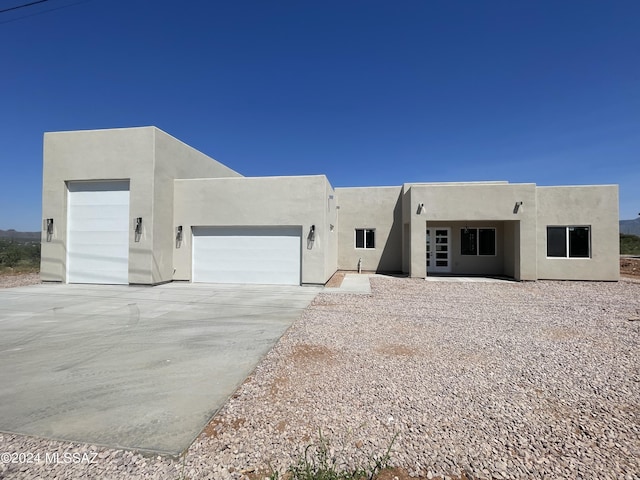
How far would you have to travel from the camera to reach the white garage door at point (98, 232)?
1150 centimetres

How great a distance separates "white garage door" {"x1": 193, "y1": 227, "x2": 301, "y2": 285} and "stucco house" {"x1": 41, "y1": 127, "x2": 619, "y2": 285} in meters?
0.04

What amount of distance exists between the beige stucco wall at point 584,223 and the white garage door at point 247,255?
10.6 metres

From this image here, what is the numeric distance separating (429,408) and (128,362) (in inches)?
159

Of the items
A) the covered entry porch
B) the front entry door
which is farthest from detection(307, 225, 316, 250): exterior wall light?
the front entry door

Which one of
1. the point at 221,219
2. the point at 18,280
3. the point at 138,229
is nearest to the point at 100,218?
the point at 138,229

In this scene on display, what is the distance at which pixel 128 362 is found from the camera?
4.30 m

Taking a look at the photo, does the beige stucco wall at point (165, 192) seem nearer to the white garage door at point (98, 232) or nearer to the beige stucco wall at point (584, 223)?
the white garage door at point (98, 232)

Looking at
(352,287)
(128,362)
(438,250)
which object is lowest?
(128,362)

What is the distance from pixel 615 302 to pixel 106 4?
15415mm

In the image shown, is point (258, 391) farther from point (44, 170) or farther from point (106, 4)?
point (44, 170)

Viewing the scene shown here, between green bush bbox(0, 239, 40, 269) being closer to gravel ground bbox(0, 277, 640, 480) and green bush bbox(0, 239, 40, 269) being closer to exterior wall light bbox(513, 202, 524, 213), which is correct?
gravel ground bbox(0, 277, 640, 480)

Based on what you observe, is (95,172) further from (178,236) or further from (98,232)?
(178,236)

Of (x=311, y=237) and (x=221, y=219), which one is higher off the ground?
(x=221, y=219)

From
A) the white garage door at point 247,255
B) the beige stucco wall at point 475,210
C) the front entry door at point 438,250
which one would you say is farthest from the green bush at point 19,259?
the front entry door at point 438,250
